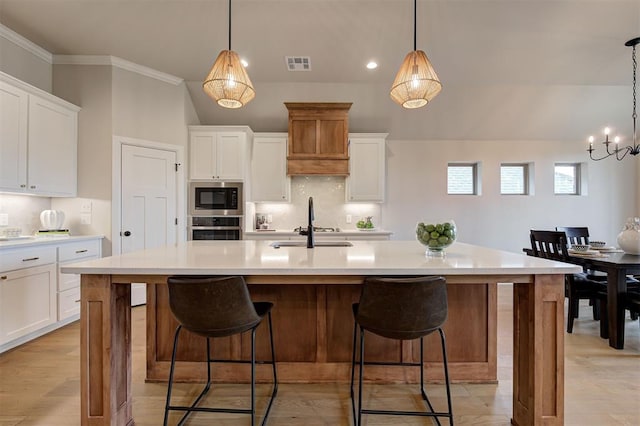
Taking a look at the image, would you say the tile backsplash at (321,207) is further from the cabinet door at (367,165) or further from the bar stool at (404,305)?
the bar stool at (404,305)

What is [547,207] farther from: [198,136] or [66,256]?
[66,256]

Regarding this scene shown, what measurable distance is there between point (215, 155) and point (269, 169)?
77 centimetres

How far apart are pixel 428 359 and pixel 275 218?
10.9 ft

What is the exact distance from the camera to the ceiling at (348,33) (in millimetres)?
2953

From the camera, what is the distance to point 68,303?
3135 millimetres

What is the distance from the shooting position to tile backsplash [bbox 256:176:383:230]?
4.95 m

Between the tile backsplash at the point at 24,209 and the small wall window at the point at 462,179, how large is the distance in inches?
217

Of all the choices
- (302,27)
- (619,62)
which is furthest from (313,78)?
(619,62)

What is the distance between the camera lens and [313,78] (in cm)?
417

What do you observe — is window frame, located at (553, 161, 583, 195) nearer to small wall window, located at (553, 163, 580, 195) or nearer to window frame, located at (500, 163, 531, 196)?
small wall window, located at (553, 163, 580, 195)

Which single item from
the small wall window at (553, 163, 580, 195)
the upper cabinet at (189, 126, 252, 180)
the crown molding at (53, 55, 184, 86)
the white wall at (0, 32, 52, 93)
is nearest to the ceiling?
the crown molding at (53, 55, 184, 86)

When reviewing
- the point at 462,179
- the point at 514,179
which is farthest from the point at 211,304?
the point at 514,179

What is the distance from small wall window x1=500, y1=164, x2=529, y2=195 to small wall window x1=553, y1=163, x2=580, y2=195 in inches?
19.9

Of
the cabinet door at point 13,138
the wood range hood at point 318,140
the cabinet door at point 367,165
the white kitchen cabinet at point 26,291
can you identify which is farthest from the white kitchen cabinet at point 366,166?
the cabinet door at point 13,138
